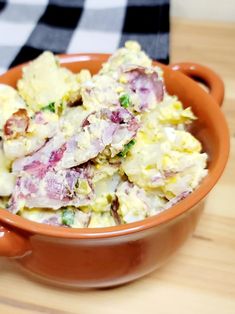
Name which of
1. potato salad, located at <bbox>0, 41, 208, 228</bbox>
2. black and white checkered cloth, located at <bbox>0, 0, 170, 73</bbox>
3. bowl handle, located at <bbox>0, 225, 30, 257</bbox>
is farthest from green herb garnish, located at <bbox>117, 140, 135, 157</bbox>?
black and white checkered cloth, located at <bbox>0, 0, 170, 73</bbox>

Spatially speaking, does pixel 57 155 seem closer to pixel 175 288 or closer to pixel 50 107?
pixel 50 107

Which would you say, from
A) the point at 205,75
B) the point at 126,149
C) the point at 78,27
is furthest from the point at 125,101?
the point at 78,27

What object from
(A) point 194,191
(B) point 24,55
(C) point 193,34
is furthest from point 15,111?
(C) point 193,34

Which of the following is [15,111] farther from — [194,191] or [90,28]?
[90,28]

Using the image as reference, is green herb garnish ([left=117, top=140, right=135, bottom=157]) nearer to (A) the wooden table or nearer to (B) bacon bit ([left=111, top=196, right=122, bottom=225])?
(B) bacon bit ([left=111, top=196, right=122, bottom=225])

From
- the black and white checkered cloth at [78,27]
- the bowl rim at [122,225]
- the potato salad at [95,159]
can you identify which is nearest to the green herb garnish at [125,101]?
the potato salad at [95,159]
